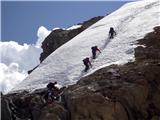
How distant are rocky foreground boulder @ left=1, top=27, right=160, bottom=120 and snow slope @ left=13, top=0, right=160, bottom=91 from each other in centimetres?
372

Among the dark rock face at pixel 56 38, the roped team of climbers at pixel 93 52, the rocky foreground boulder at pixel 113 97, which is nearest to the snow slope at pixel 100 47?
the roped team of climbers at pixel 93 52

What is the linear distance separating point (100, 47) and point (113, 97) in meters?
17.9

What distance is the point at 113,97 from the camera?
35.0m

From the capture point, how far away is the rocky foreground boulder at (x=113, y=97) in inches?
1348

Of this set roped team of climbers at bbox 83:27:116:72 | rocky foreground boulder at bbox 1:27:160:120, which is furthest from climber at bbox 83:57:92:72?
rocky foreground boulder at bbox 1:27:160:120

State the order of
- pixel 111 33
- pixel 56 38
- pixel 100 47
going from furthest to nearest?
pixel 56 38 → pixel 111 33 → pixel 100 47

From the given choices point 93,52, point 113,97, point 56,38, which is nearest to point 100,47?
point 93,52

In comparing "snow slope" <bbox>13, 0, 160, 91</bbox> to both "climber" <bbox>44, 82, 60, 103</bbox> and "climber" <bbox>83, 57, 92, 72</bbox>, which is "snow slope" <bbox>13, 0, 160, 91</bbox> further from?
"climber" <bbox>44, 82, 60, 103</bbox>

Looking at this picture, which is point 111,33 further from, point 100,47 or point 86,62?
A: point 86,62

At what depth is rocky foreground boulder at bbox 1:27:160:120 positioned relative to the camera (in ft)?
112

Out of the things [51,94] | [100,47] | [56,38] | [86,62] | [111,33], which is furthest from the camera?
[56,38]

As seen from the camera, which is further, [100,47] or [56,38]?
[56,38]

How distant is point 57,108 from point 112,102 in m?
4.19

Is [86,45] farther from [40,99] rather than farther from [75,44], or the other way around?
[40,99]
